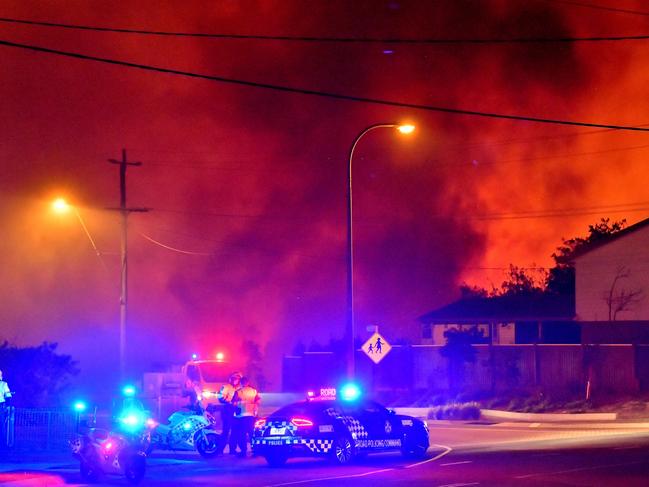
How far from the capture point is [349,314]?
1156 inches

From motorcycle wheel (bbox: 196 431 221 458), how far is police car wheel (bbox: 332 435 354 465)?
12.7 ft

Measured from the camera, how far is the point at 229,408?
24.3m

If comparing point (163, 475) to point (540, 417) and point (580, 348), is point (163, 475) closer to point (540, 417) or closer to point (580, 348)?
point (540, 417)

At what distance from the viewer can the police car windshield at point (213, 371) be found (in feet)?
118

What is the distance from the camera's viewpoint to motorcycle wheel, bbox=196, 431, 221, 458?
2442 centimetres

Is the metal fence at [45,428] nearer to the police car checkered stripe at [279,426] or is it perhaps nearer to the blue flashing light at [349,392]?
the police car checkered stripe at [279,426]

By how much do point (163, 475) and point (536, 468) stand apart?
7.14 meters

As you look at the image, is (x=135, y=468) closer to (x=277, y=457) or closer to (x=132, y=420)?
(x=132, y=420)

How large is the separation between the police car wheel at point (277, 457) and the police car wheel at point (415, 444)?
2.77 metres

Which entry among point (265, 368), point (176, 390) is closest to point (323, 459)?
point (176, 390)

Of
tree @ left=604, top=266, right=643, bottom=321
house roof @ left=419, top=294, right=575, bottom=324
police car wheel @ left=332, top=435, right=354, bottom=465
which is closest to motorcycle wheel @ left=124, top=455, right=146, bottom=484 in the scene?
police car wheel @ left=332, top=435, right=354, bottom=465

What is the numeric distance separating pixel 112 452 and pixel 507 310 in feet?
139

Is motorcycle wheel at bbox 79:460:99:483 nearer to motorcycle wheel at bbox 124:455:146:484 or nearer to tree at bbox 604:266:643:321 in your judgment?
motorcycle wheel at bbox 124:455:146:484

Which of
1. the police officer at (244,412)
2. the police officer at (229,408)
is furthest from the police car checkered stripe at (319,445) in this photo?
the police officer at (229,408)
